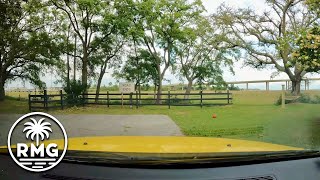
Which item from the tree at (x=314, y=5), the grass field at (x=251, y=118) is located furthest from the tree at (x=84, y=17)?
the tree at (x=314, y=5)

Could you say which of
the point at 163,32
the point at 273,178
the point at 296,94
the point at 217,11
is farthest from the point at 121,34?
the point at 273,178

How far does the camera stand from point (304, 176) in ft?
2.91

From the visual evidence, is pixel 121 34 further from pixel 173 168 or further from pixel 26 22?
pixel 173 168

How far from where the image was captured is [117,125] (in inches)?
93.0

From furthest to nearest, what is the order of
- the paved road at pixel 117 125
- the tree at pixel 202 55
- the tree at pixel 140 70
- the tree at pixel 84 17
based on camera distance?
the tree at pixel 202 55, the tree at pixel 140 70, the tree at pixel 84 17, the paved road at pixel 117 125

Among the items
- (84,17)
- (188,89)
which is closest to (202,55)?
(188,89)

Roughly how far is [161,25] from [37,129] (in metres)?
1.43

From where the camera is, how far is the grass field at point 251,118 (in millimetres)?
2504

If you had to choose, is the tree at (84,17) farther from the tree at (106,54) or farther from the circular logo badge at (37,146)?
the circular logo badge at (37,146)

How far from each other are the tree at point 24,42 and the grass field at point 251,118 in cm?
39

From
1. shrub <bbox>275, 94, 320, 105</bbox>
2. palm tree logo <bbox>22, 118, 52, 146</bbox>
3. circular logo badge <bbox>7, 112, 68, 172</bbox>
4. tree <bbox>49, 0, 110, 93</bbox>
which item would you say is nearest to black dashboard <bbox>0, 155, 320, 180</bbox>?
circular logo badge <bbox>7, 112, 68, 172</bbox>

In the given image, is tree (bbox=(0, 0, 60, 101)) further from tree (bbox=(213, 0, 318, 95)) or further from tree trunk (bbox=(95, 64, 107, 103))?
tree (bbox=(213, 0, 318, 95))

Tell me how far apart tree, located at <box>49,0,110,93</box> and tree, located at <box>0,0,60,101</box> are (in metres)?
0.12

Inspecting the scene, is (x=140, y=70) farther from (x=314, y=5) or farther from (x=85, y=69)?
(x=314, y=5)
